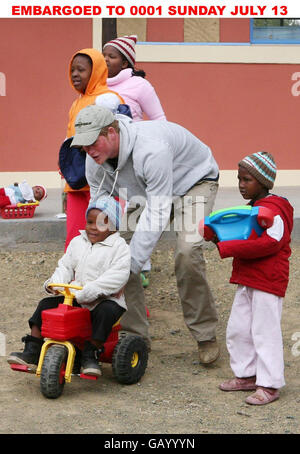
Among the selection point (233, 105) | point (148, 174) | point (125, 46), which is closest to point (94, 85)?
point (125, 46)

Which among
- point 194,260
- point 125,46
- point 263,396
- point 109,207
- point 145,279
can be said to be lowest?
point 145,279

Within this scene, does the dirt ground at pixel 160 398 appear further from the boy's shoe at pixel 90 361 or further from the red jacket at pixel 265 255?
the red jacket at pixel 265 255

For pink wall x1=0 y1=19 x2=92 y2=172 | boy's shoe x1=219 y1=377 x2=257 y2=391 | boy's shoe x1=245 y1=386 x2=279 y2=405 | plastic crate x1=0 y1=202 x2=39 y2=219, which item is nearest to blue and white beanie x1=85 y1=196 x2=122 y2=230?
boy's shoe x1=219 y1=377 x2=257 y2=391

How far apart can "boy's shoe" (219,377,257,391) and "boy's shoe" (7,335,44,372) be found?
1.06 metres

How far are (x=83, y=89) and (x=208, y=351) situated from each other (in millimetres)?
1978

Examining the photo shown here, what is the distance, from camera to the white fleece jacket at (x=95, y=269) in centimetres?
461

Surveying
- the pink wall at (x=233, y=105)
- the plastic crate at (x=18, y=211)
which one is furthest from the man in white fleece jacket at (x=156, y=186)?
the pink wall at (x=233, y=105)

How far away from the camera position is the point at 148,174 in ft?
15.4

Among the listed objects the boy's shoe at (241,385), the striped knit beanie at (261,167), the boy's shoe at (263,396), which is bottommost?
the boy's shoe at (241,385)

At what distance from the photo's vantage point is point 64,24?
10.3 metres

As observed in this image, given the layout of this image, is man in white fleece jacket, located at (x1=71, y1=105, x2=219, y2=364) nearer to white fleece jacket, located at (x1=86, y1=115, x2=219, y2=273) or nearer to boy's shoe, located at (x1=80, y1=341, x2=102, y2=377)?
white fleece jacket, located at (x1=86, y1=115, x2=219, y2=273)

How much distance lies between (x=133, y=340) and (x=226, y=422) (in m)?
0.80

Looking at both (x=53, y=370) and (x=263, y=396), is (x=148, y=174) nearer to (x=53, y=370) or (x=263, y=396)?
(x=53, y=370)

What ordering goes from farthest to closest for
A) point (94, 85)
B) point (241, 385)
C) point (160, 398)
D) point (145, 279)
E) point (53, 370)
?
point (145, 279) → point (94, 85) → point (241, 385) → point (160, 398) → point (53, 370)
